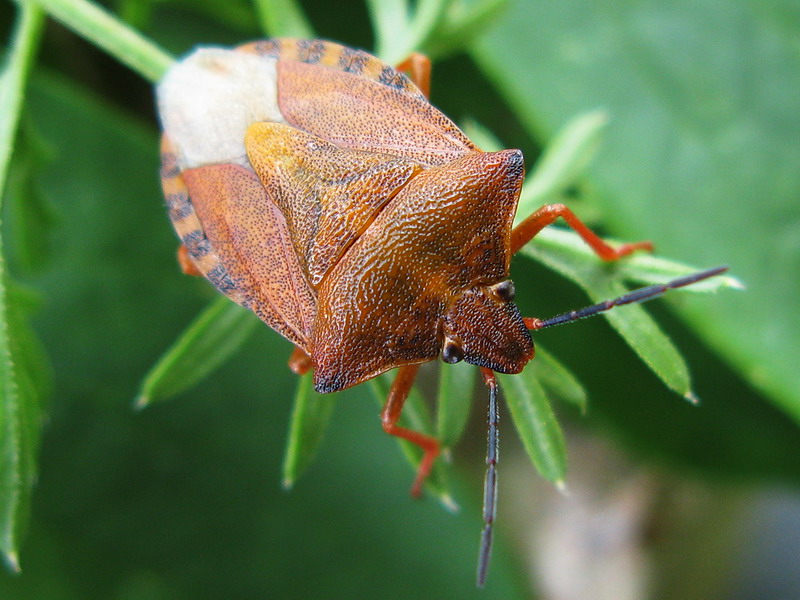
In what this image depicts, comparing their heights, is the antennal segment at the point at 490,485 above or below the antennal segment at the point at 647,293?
below

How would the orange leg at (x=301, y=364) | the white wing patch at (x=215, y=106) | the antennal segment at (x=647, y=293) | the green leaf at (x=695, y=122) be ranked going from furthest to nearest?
the green leaf at (x=695, y=122) → the white wing patch at (x=215, y=106) → the orange leg at (x=301, y=364) → the antennal segment at (x=647, y=293)

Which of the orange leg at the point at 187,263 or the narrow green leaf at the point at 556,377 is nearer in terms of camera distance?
the narrow green leaf at the point at 556,377

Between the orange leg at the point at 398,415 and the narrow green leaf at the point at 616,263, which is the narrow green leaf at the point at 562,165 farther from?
the orange leg at the point at 398,415

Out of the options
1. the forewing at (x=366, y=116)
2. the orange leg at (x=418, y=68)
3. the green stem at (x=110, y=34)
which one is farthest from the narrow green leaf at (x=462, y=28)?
the green stem at (x=110, y=34)

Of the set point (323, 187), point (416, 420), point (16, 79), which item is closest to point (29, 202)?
point (16, 79)

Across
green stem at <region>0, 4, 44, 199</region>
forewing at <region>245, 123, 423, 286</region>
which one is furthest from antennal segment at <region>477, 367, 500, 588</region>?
green stem at <region>0, 4, 44, 199</region>

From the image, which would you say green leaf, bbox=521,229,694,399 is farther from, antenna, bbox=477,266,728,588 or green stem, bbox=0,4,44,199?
green stem, bbox=0,4,44,199
